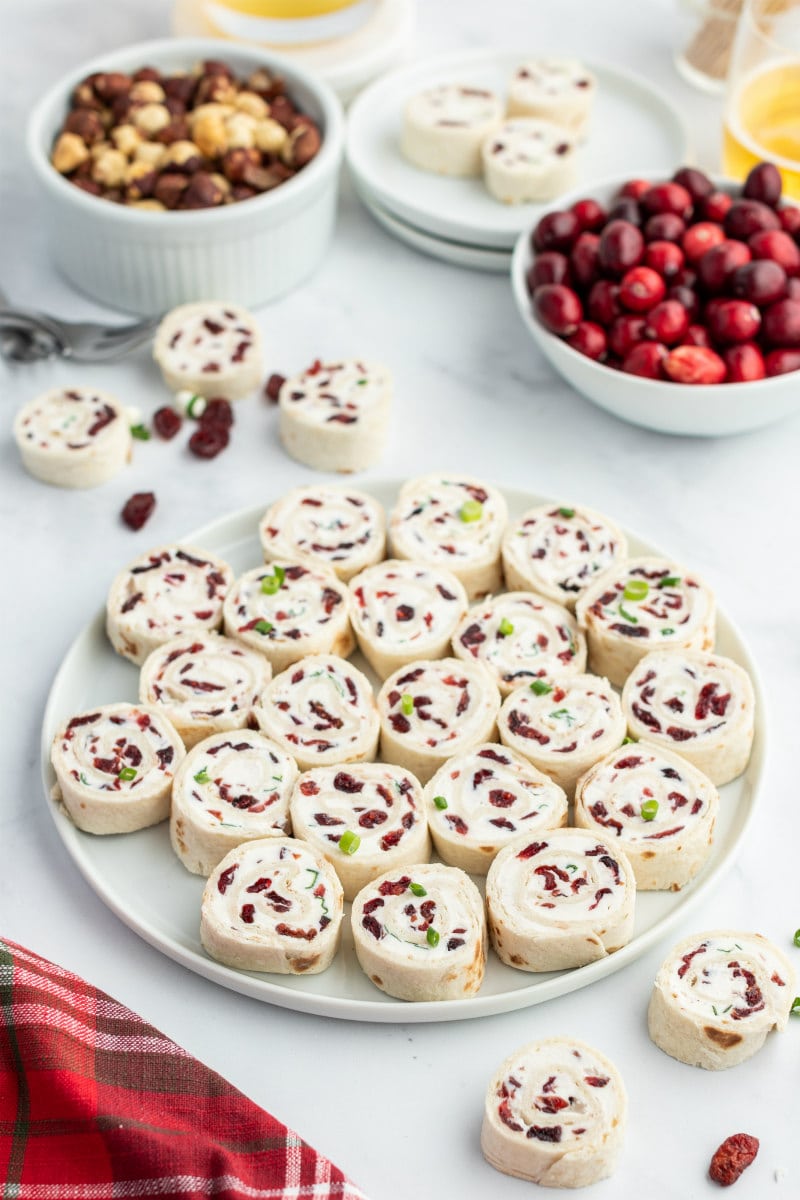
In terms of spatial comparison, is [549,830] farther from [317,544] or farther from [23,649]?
[23,649]

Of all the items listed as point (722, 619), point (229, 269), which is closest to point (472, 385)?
point (229, 269)

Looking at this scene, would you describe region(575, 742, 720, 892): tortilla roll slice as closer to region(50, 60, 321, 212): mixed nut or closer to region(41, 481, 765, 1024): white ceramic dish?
region(41, 481, 765, 1024): white ceramic dish

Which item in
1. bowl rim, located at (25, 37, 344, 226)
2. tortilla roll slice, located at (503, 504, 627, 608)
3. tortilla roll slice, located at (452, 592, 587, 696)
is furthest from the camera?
bowl rim, located at (25, 37, 344, 226)

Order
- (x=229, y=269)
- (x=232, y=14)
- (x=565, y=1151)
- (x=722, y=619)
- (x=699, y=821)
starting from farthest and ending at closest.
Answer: (x=232, y=14) → (x=229, y=269) → (x=722, y=619) → (x=699, y=821) → (x=565, y=1151)

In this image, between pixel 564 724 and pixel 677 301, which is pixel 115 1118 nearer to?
pixel 564 724

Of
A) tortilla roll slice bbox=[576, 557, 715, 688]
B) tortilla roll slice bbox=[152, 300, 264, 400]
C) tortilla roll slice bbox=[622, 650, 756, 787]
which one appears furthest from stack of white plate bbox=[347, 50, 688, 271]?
tortilla roll slice bbox=[622, 650, 756, 787]

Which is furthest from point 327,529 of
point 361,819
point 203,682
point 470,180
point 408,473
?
point 470,180
